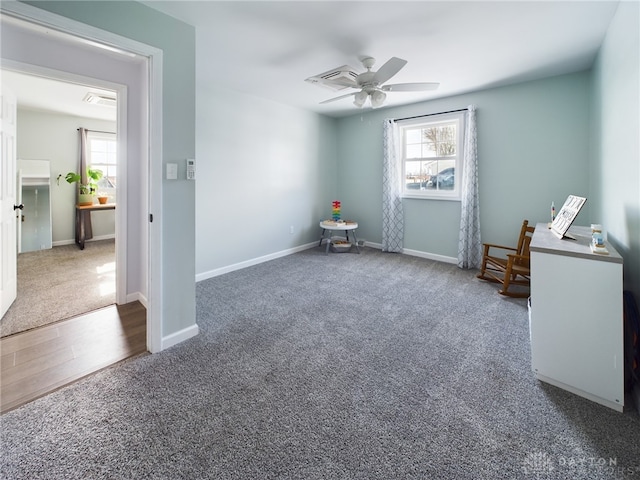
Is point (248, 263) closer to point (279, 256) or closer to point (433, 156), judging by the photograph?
point (279, 256)

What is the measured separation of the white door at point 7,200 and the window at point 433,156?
4.81 m

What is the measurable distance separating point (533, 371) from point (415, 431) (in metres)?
0.99

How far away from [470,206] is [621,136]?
216 centimetres

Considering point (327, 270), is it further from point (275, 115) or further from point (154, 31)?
point (154, 31)

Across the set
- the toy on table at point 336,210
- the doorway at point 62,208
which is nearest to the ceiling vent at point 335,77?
the doorway at point 62,208

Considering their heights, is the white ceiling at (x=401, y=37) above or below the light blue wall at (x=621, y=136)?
above

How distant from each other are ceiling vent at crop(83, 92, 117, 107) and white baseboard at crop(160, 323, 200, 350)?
3929 millimetres

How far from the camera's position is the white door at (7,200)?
2582mm

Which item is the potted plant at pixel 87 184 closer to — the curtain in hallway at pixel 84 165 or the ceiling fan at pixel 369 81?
the curtain in hallway at pixel 84 165

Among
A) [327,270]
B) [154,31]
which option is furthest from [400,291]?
[154,31]

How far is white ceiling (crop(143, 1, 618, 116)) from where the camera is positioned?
7.22 feet

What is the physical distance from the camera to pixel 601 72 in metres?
2.77

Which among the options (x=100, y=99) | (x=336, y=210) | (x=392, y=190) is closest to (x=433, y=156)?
(x=392, y=190)

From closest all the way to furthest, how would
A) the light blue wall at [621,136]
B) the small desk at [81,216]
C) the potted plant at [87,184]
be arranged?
the light blue wall at [621,136]
the small desk at [81,216]
the potted plant at [87,184]
